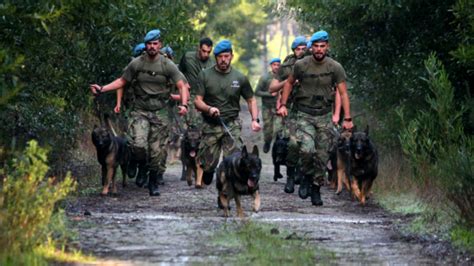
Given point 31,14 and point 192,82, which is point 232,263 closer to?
point 31,14

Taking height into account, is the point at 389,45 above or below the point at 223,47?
above

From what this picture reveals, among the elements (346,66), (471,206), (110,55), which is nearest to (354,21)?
(346,66)

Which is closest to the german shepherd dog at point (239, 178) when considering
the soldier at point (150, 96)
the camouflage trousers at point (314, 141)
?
the camouflage trousers at point (314, 141)

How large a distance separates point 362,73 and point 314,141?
5897mm

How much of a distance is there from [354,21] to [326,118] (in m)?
4.44

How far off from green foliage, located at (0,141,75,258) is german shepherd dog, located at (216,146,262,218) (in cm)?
406

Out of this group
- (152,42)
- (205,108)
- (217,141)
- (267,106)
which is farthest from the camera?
(267,106)

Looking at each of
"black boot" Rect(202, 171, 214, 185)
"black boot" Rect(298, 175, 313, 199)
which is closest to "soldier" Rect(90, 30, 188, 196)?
"black boot" Rect(202, 171, 214, 185)

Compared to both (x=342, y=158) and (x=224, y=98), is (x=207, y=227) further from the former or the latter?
(x=342, y=158)

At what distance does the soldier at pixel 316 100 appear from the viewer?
14.7 metres

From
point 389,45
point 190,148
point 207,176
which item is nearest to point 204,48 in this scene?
point 190,148

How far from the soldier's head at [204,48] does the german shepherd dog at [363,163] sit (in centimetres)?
331

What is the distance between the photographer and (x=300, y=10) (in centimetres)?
2108

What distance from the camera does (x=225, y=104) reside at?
15.0 meters
